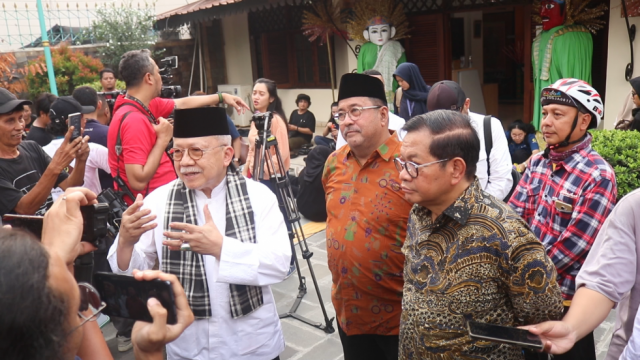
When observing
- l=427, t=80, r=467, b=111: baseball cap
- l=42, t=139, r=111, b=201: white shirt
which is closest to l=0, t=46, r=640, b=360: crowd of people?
l=427, t=80, r=467, b=111: baseball cap

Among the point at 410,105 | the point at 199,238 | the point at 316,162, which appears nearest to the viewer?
the point at 199,238

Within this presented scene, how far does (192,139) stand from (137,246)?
547 mm

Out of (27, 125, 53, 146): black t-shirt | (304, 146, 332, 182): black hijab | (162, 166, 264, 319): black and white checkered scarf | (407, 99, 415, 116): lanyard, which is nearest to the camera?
(162, 166, 264, 319): black and white checkered scarf

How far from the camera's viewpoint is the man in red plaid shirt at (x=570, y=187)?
238 cm

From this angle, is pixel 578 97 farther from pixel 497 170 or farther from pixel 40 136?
pixel 40 136

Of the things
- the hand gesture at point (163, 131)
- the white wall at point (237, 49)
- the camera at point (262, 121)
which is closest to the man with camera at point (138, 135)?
the hand gesture at point (163, 131)

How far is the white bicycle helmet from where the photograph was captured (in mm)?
2541

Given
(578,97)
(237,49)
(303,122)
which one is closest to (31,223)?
(578,97)

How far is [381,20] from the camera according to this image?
9305mm

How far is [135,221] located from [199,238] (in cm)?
29

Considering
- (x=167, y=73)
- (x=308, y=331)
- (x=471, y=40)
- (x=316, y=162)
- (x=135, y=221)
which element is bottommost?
(x=308, y=331)

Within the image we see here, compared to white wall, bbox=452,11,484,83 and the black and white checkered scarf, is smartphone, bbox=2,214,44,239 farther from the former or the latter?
white wall, bbox=452,11,484,83

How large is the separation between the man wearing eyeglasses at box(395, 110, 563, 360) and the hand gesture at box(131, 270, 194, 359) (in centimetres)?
88

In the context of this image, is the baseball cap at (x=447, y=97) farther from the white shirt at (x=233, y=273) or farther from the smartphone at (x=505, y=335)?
the smartphone at (x=505, y=335)
